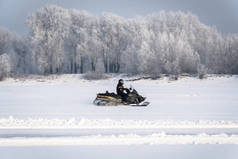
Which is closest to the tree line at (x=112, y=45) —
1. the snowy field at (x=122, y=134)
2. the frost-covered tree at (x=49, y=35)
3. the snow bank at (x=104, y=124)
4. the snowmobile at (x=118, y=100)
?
the frost-covered tree at (x=49, y=35)

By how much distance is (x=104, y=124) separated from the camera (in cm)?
526

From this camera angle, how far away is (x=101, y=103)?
794 cm

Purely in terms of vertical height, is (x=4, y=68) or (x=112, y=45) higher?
(x=112, y=45)

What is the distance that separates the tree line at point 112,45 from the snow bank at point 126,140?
12.5 metres

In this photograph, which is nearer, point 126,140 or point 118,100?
point 126,140

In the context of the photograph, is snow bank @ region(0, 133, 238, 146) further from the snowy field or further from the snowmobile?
the snowmobile

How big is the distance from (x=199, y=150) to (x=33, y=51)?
1996 cm

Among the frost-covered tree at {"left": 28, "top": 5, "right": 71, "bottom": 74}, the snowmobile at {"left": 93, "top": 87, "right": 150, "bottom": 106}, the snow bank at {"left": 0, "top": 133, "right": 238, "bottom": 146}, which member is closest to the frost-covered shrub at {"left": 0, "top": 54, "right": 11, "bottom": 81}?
the frost-covered tree at {"left": 28, "top": 5, "right": 71, "bottom": 74}

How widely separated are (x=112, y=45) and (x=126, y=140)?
2129cm

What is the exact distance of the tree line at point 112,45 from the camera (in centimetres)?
1952

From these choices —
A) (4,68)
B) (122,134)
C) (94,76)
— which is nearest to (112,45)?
(94,76)

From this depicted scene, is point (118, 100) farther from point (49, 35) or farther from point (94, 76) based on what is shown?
point (49, 35)

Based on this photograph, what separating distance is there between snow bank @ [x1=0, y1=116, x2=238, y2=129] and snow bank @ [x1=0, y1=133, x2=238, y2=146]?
27.2 inches

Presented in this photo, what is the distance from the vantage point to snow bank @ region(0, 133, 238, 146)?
3990mm
